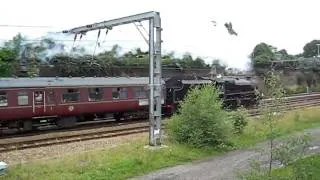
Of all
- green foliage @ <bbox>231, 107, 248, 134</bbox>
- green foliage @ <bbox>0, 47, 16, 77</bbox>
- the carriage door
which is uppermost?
green foliage @ <bbox>0, 47, 16, 77</bbox>

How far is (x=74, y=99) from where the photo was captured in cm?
2575

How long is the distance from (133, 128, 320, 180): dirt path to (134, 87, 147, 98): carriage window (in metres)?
12.4

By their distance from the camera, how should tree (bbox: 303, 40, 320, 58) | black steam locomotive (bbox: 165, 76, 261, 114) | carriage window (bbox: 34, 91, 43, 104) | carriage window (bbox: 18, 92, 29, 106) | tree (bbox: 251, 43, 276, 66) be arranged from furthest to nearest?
tree (bbox: 303, 40, 320, 58)
tree (bbox: 251, 43, 276, 66)
black steam locomotive (bbox: 165, 76, 261, 114)
carriage window (bbox: 34, 91, 43, 104)
carriage window (bbox: 18, 92, 29, 106)

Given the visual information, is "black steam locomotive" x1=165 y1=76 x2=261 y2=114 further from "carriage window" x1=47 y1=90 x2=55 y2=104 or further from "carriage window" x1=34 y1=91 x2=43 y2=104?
"carriage window" x1=34 y1=91 x2=43 y2=104

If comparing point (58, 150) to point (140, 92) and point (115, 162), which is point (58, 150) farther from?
point (140, 92)

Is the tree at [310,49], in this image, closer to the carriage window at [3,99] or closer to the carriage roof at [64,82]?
the carriage roof at [64,82]

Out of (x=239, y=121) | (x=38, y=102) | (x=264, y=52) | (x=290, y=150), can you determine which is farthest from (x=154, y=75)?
(x=264, y=52)

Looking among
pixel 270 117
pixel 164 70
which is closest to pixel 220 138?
pixel 270 117

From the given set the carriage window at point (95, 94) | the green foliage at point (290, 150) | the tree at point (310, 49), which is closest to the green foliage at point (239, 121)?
the carriage window at point (95, 94)

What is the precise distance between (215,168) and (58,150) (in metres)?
6.82

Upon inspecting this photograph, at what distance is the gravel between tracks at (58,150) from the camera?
16797 millimetres

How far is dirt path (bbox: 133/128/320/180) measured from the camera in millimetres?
13586

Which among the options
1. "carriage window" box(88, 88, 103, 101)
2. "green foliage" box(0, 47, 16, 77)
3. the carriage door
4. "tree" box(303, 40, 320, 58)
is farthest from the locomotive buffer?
"tree" box(303, 40, 320, 58)

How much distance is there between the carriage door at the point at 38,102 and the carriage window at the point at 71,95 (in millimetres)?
1332
